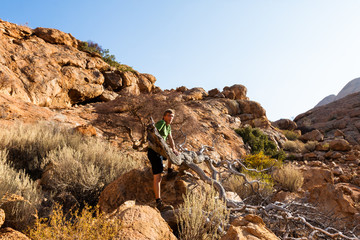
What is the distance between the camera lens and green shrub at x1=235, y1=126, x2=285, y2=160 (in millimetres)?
13953

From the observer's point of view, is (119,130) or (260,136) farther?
(260,136)

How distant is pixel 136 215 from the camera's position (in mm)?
2188

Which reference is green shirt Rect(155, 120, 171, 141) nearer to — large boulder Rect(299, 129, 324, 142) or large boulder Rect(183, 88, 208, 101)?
large boulder Rect(183, 88, 208, 101)

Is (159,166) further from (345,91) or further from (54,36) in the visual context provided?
(345,91)

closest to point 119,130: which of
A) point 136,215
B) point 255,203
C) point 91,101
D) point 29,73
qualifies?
point 91,101

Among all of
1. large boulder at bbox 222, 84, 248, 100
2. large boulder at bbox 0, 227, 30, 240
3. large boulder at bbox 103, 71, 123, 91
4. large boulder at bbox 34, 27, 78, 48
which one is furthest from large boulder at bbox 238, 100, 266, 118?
large boulder at bbox 0, 227, 30, 240

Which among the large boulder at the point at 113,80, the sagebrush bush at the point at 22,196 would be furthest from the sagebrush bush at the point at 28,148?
the large boulder at the point at 113,80

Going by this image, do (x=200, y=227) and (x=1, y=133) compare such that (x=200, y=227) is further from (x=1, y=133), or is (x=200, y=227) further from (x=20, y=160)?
(x=1, y=133)

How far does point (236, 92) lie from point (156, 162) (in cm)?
1843

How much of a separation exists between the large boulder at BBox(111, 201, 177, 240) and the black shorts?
1054 millimetres

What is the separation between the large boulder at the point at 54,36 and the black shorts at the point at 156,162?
564 inches

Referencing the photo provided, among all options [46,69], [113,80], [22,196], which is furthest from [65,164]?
[113,80]

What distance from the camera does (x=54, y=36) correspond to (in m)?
13.7

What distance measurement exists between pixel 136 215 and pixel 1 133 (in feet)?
16.5
